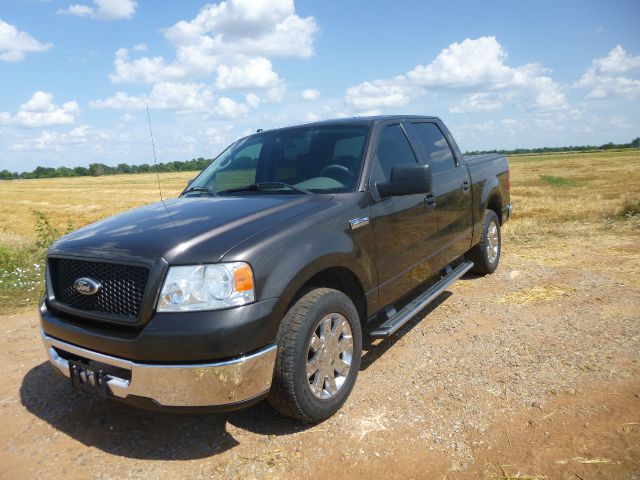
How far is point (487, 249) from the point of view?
5.83m

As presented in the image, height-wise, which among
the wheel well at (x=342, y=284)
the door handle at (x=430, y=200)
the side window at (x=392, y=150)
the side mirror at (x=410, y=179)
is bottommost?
the wheel well at (x=342, y=284)

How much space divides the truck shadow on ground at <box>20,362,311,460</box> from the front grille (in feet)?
2.15

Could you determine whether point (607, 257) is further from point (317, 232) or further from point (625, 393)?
point (317, 232)

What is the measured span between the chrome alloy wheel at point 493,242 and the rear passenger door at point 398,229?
1.85 meters

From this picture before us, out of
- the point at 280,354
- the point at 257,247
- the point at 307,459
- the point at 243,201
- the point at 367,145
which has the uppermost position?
the point at 367,145

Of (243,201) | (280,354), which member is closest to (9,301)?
(243,201)

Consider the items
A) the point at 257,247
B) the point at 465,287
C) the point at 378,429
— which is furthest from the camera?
the point at 465,287

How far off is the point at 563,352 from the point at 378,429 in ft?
5.77

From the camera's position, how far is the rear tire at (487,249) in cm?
573

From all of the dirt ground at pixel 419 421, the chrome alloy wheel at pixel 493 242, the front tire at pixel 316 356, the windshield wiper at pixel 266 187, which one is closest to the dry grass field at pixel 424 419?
the dirt ground at pixel 419 421

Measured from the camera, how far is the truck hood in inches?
98.5

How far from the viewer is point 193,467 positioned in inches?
104

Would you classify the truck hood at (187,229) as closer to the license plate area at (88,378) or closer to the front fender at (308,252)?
the front fender at (308,252)

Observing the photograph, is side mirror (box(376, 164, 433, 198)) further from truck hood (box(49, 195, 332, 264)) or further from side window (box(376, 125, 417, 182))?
truck hood (box(49, 195, 332, 264))
